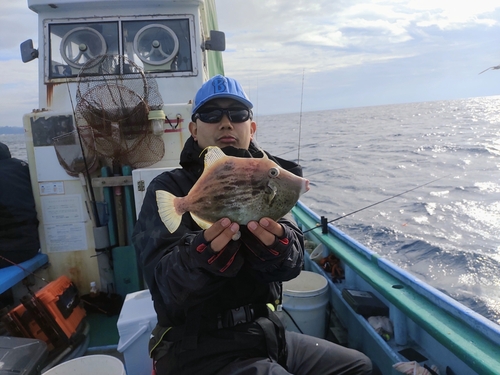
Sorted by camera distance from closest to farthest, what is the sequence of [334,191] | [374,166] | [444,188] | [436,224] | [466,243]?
[466,243] < [436,224] < [444,188] < [334,191] < [374,166]

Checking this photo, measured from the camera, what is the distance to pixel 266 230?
1770 mm

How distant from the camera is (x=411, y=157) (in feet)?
52.5

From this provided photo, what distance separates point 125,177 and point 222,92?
8.45ft

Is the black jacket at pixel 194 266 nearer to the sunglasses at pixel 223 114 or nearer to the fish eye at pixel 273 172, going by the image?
the sunglasses at pixel 223 114

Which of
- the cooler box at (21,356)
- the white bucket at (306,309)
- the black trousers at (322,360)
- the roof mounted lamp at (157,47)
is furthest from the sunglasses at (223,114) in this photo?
the roof mounted lamp at (157,47)

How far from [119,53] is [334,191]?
28.3 ft

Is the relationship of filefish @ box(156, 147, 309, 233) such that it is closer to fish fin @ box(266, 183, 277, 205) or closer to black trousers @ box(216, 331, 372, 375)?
fish fin @ box(266, 183, 277, 205)

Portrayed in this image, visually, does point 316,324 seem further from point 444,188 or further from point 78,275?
point 444,188

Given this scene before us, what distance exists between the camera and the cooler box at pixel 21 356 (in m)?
3.05

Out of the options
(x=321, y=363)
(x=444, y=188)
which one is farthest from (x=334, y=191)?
(x=321, y=363)

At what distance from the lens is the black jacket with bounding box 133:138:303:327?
1886 millimetres

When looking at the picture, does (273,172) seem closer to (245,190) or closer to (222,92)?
(245,190)

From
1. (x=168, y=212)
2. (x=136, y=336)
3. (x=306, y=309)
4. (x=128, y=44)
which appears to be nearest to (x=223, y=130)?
(x=168, y=212)

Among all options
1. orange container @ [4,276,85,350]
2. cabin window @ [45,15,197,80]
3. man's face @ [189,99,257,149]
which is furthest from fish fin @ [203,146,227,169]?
cabin window @ [45,15,197,80]
